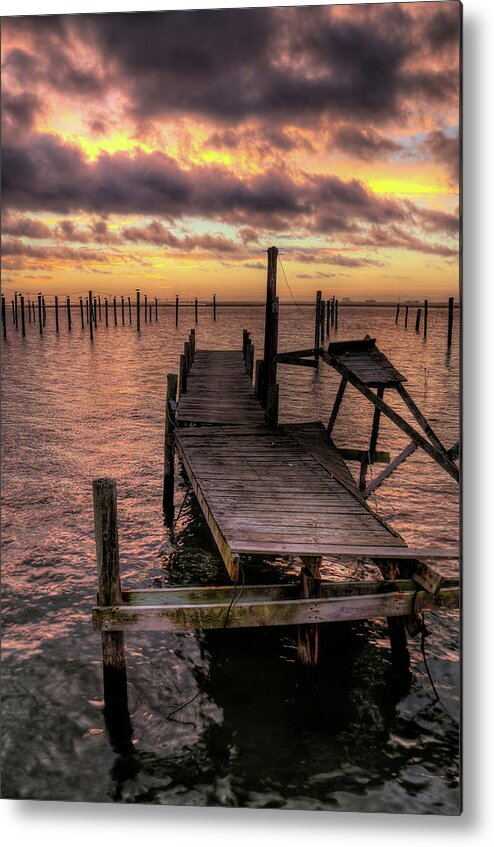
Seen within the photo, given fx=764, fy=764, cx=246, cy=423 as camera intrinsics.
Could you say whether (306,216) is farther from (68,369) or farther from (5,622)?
(68,369)

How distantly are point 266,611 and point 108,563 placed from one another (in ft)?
3.24

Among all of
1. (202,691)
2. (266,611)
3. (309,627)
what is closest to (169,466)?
(202,691)

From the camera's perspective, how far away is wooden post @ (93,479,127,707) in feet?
14.8

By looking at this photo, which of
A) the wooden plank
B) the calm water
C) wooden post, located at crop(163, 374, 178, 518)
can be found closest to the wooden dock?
the wooden plank

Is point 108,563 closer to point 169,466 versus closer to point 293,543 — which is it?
point 293,543

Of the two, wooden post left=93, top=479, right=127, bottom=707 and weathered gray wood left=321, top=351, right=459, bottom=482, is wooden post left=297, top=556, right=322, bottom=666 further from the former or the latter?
weathered gray wood left=321, top=351, right=459, bottom=482

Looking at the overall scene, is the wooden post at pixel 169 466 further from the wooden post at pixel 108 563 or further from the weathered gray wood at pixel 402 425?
the wooden post at pixel 108 563

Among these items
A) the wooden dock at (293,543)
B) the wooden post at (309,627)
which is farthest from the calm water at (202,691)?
the wooden dock at (293,543)

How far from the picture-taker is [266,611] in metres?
4.58

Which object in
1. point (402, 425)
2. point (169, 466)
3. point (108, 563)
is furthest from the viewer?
point (169, 466)

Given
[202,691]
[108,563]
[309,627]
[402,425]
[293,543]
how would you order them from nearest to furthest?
[108,563]
[293,543]
[309,627]
[202,691]
[402,425]

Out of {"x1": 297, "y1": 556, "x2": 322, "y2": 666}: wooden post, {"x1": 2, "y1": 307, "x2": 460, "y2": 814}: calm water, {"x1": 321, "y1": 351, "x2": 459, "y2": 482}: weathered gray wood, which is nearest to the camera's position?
{"x1": 2, "y1": 307, "x2": 460, "y2": 814}: calm water

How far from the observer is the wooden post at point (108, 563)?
4.52m

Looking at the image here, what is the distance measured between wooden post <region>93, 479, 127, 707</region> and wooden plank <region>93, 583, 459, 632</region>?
106mm
